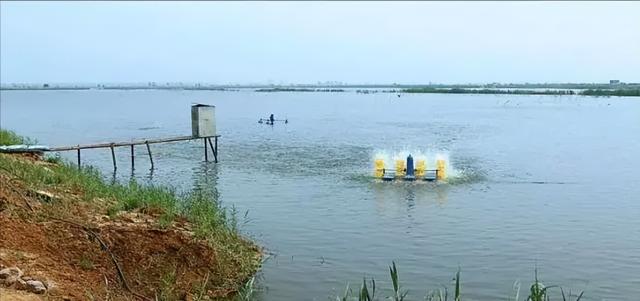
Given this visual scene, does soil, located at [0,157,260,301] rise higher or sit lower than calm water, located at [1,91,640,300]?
higher

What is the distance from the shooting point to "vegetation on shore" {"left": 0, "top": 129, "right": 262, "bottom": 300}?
11.8m

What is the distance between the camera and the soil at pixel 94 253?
10.1 metres

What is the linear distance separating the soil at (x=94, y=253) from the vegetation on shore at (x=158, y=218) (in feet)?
0.09

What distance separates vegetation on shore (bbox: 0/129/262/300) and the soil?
27 millimetres

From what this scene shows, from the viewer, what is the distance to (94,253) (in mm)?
11531

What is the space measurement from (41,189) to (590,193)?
19103mm

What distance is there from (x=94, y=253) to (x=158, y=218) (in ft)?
11.8

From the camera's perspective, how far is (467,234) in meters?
18.2

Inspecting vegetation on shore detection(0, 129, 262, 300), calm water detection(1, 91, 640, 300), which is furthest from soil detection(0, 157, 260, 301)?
calm water detection(1, 91, 640, 300)

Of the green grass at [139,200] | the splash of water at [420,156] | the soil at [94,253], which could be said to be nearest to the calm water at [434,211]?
the splash of water at [420,156]

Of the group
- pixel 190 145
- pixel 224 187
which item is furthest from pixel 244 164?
pixel 190 145

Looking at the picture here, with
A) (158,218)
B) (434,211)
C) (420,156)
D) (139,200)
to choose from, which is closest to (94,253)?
(158,218)

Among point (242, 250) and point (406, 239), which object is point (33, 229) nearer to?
point (242, 250)

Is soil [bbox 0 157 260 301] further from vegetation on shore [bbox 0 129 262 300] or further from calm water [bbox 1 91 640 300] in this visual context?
calm water [bbox 1 91 640 300]
